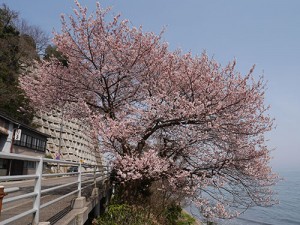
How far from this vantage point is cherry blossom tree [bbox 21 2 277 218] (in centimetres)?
1184

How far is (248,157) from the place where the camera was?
12.8 meters

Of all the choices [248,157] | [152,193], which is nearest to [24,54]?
[152,193]

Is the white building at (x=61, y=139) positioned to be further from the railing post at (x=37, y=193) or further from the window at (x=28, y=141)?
the railing post at (x=37, y=193)

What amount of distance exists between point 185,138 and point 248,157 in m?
3.00

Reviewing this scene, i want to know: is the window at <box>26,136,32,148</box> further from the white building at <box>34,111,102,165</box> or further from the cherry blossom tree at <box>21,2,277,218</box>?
the cherry blossom tree at <box>21,2,277,218</box>

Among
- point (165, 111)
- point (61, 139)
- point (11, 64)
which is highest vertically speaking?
point (11, 64)

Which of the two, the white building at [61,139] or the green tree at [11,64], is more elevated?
the green tree at [11,64]

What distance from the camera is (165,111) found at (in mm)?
11875

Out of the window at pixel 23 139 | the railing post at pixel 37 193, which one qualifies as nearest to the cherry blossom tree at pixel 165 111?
the railing post at pixel 37 193

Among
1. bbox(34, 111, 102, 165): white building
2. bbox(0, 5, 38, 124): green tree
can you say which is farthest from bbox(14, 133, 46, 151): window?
bbox(34, 111, 102, 165): white building

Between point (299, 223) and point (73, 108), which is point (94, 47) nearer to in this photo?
point (73, 108)

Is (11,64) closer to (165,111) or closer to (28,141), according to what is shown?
(28,141)

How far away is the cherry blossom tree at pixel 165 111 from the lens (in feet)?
38.9

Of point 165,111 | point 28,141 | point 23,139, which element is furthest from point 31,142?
point 165,111
